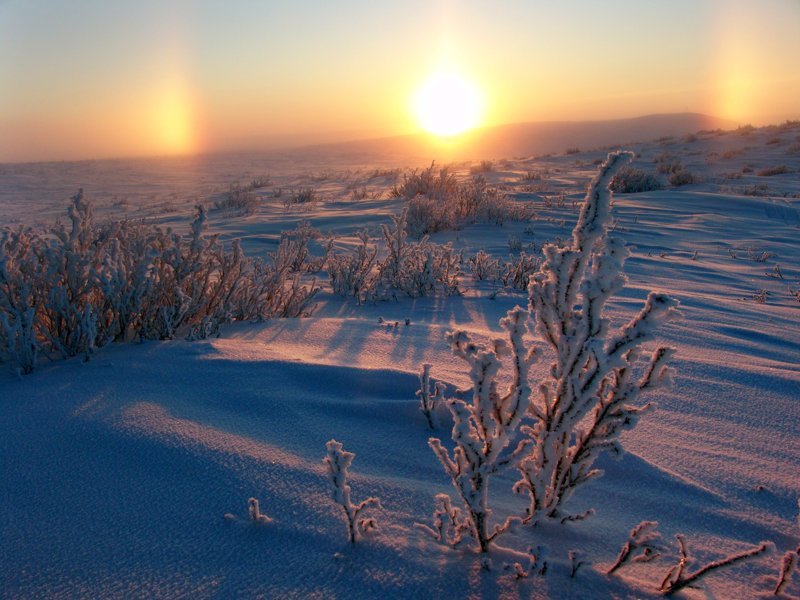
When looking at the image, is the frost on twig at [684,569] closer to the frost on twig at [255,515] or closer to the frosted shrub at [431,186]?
the frost on twig at [255,515]

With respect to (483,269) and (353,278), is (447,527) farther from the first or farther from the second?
(483,269)

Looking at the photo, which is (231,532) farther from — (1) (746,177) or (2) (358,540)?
(1) (746,177)

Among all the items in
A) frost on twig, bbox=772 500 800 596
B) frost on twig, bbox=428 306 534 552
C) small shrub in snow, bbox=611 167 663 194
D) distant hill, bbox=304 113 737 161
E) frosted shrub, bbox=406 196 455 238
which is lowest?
frost on twig, bbox=772 500 800 596

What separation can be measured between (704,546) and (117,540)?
1514 mm

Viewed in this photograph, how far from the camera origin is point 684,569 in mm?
1228

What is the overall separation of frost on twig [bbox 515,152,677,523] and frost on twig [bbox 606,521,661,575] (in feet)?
0.53

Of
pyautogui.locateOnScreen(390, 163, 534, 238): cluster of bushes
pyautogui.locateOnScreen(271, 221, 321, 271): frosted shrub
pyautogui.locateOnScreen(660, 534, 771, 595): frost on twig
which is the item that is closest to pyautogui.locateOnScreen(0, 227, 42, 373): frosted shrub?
pyautogui.locateOnScreen(271, 221, 321, 271): frosted shrub

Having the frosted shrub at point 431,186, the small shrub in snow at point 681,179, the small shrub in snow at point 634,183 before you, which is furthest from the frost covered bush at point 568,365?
the small shrub in snow at point 681,179

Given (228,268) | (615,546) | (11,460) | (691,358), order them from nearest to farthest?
1. (615,546)
2. (11,460)
3. (691,358)
4. (228,268)

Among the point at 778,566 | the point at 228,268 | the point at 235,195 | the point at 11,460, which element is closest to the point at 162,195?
the point at 235,195

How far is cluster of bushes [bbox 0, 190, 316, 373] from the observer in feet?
9.10

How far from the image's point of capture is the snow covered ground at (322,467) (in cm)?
127

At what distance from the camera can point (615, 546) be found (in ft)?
4.79

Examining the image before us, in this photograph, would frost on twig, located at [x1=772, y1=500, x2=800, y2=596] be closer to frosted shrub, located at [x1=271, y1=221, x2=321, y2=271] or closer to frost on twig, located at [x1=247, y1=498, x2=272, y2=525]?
frost on twig, located at [x1=247, y1=498, x2=272, y2=525]
